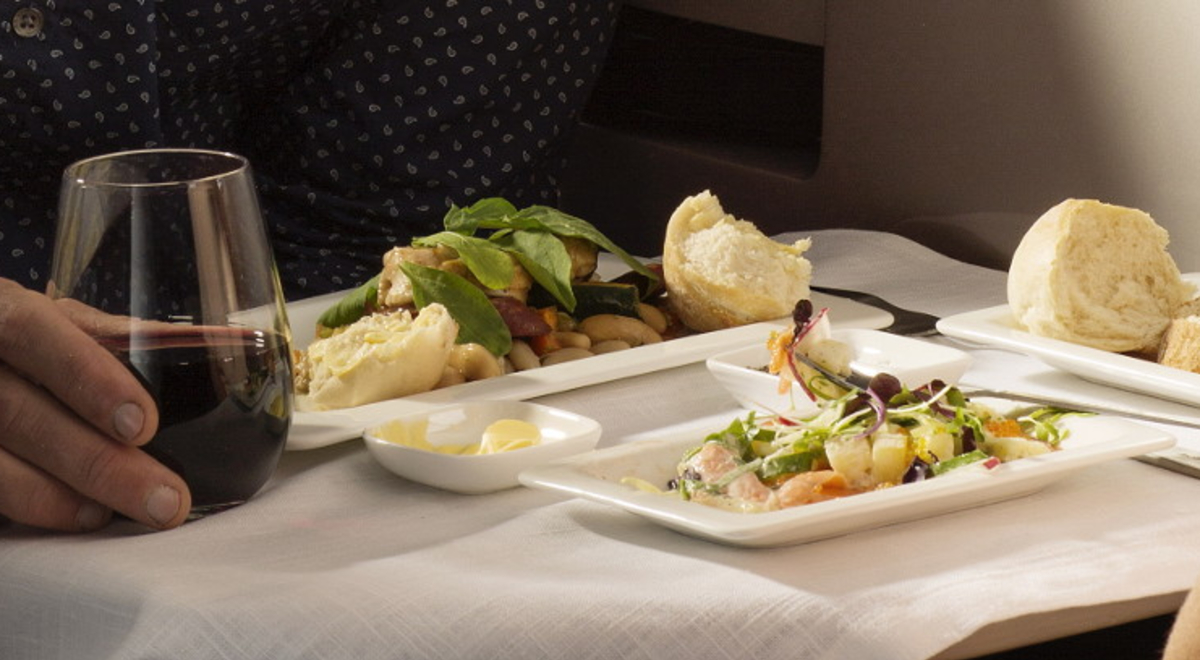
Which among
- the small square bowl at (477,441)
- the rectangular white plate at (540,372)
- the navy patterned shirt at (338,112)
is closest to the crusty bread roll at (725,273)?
the rectangular white plate at (540,372)

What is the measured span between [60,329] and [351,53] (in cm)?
110

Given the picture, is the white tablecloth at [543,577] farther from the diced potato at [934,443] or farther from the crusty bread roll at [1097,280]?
the crusty bread roll at [1097,280]

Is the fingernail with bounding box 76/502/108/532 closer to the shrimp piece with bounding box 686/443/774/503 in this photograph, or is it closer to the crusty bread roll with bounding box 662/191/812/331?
the shrimp piece with bounding box 686/443/774/503

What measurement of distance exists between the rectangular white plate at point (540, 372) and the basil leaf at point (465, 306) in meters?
0.03

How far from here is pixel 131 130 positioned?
1714 mm

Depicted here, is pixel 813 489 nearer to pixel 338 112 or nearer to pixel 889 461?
pixel 889 461

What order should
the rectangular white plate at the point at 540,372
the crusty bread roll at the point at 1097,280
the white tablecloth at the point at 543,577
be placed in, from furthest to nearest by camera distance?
1. the crusty bread roll at the point at 1097,280
2. the rectangular white plate at the point at 540,372
3. the white tablecloth at the point at 543,577

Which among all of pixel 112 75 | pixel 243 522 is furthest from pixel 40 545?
pixel 112 75

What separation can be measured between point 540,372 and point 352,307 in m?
0.17

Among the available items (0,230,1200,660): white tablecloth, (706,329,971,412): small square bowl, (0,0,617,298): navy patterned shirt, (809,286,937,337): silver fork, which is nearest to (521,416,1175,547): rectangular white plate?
(0,230,1200,660): white tablecloth

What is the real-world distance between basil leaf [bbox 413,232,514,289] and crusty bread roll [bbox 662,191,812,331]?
0.47 ft

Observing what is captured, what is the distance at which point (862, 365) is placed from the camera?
3.68ft

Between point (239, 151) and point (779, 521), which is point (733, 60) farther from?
point (779, 521)

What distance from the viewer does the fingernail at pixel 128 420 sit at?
853mm
